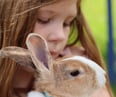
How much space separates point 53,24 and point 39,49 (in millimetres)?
178

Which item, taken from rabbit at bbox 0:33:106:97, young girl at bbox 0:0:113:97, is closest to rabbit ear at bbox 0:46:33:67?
rabbit at bbox 0:33:106:97

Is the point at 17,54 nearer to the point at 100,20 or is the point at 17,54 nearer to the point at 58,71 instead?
the point at 58,71

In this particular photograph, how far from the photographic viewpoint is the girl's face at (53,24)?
1278 mm

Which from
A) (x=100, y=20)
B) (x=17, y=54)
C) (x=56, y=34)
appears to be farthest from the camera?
(x=100, y=20)

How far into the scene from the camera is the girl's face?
1.28 metres

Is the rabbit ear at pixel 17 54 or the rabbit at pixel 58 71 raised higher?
the rabbit ear at pixel 17 54

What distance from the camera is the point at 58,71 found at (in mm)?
1116

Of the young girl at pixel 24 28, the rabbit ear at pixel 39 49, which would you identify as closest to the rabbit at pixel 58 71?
the rabbit ear at pixel 39 49

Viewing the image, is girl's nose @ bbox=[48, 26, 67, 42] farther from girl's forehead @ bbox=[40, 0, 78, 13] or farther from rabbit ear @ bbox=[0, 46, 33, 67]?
rabbit ear @ bbox=[0, 46, 33, 67]

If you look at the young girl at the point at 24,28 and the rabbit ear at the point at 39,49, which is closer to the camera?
the rabbit ear at the point at 39,49

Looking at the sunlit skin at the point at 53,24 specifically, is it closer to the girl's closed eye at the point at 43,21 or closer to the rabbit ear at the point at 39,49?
the girl's closed eye at the point at 43,21

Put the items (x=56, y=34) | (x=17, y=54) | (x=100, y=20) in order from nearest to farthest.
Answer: (x=17, y=54) → (x=56, y=34) → (x=100, y=20)

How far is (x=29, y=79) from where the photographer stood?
1297 millimetres

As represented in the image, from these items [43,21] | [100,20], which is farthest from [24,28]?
[100,20]
